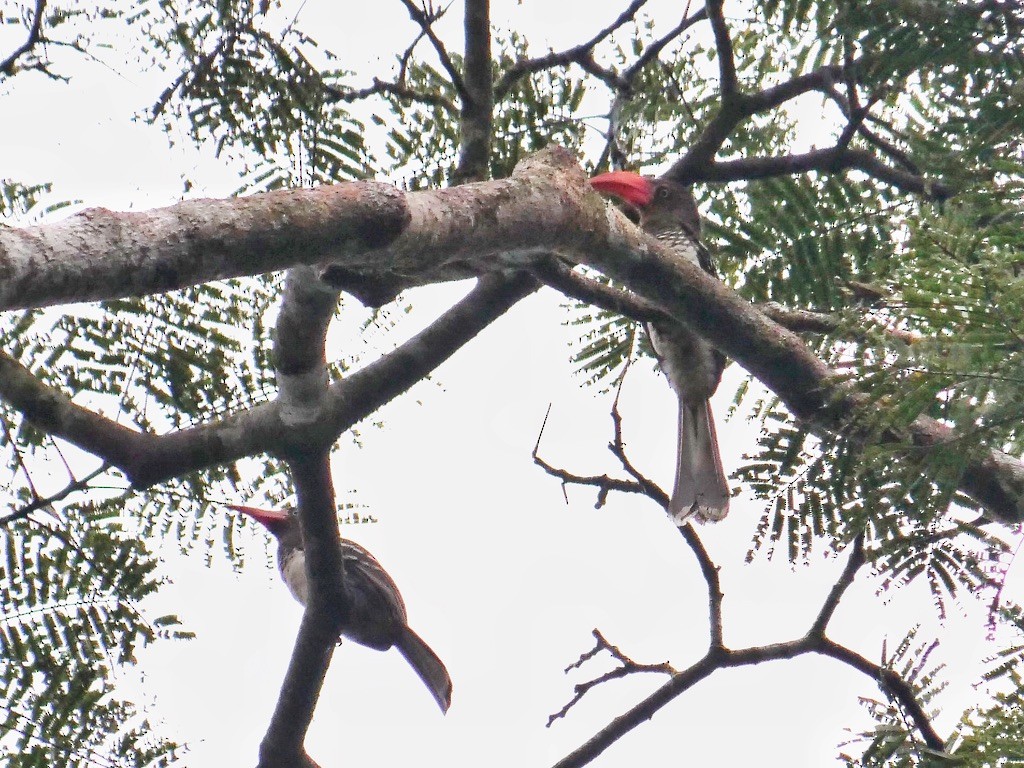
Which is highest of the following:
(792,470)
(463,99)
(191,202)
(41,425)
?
(463,99)

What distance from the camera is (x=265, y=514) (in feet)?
13.7

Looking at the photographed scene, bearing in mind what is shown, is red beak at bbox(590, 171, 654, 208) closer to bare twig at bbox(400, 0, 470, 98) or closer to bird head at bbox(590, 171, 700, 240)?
bird head at bbox(590, 171, 700, 240)

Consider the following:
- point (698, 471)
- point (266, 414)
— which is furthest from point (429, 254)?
point (698, 471)

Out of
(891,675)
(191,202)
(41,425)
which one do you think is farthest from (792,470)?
(41,425)

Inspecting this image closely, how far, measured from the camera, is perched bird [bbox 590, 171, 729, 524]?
388cm

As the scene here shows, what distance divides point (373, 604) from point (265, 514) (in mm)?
637

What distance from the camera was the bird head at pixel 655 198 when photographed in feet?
12.9

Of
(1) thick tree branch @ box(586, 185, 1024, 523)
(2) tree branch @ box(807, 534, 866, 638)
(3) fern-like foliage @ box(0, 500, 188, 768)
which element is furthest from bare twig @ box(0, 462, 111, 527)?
(2) tree branch @ box(807, 534, 866, 638)

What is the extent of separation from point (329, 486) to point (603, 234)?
1.25 meters

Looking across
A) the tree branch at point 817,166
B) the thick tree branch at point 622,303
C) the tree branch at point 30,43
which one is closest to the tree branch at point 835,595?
the thick tree branch at point 622,303

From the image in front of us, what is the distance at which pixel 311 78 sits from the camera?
3.34 meters

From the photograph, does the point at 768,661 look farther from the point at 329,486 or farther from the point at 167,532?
the point at 167,532

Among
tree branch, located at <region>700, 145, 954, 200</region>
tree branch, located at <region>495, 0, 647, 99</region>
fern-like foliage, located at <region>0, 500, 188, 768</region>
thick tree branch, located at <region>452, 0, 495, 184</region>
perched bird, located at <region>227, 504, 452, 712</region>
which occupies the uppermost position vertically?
tree branch, located at <region>495, 0, 647, 99</region>

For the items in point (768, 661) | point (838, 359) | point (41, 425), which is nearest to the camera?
point (838, 359)
